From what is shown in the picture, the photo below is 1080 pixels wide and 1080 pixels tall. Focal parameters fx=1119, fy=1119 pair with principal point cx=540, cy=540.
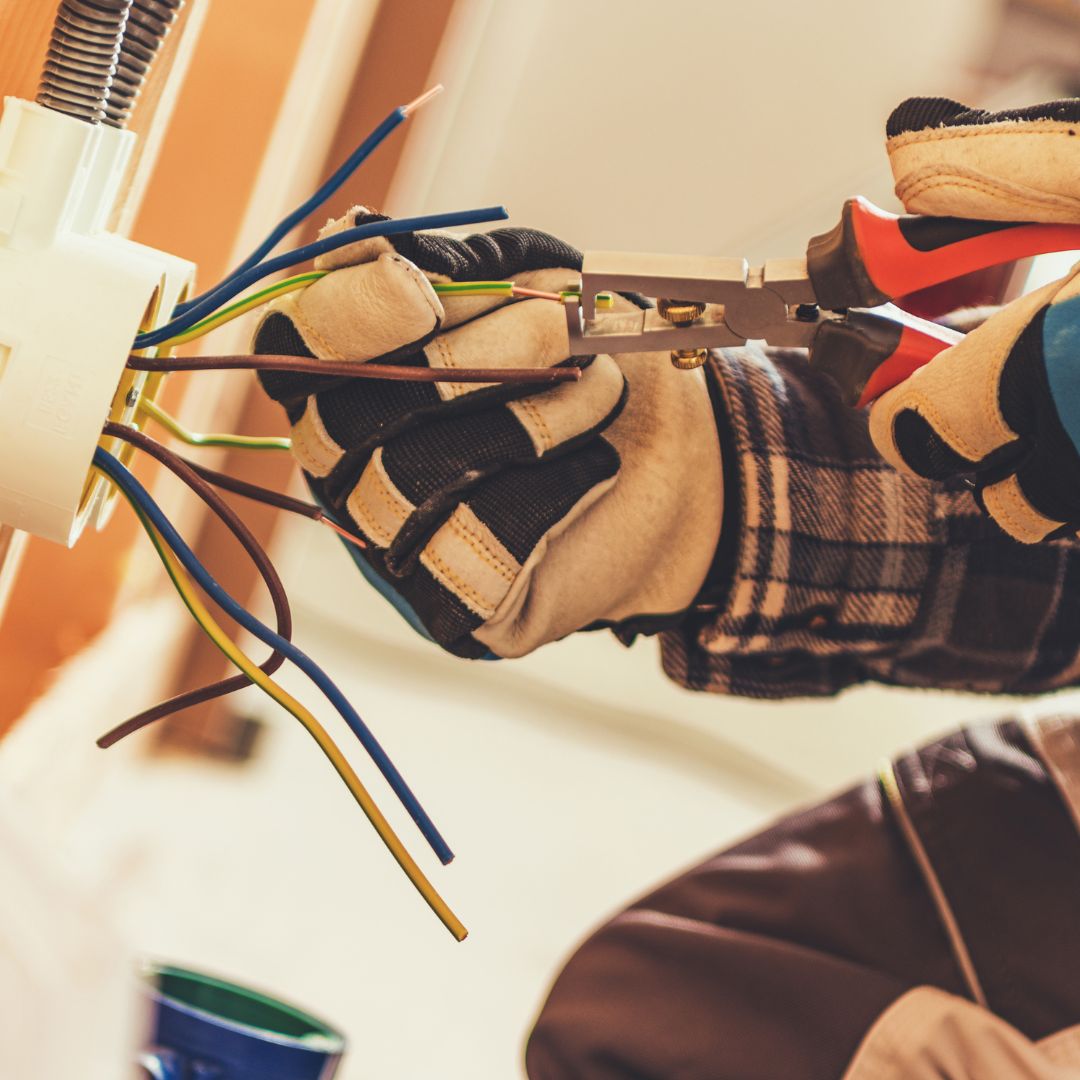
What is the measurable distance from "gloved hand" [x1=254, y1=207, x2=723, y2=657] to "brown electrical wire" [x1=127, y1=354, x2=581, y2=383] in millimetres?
14

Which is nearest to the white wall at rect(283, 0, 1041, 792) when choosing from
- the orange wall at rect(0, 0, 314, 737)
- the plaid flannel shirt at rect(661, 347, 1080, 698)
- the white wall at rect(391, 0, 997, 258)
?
the white wall at rect(391, 0, 997, 258)

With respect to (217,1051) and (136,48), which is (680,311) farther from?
(217,1051)

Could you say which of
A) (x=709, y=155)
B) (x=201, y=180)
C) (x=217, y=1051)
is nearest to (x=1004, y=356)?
(x=217, y=1051)

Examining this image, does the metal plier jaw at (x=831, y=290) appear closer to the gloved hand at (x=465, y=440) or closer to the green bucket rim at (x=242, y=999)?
the gloved hand at (x=465, y=440)

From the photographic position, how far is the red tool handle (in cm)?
38

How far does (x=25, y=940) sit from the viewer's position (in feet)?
0.92

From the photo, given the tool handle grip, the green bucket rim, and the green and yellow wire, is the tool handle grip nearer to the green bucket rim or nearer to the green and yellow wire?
the green and yellow wire

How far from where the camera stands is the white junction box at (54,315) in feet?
1.11

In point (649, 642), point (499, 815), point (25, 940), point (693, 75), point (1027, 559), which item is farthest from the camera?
point (649, 642)

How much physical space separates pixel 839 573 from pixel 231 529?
0.27m

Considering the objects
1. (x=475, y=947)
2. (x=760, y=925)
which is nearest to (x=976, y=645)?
(x=760, y=925)

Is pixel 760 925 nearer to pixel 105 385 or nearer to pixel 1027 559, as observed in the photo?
pixel 1027 559

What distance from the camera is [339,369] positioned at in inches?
14.6

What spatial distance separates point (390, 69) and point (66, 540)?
65 centimetres
